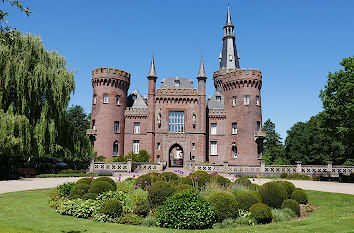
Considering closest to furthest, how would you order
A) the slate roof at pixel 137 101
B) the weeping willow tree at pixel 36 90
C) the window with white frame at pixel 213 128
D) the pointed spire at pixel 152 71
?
the weeping willow tree at pixel 36 90, the pointed spire at pixel 152 71, the window with white frame at pixel 213 128, the slate roof at pixel 137 101

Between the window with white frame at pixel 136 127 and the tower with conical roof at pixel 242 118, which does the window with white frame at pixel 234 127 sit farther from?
the window with white frame at pixel 136 127

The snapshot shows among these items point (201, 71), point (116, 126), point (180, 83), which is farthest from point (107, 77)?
point (201, 71)

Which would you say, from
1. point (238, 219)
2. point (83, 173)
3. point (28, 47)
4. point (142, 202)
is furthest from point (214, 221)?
point (28, 47)

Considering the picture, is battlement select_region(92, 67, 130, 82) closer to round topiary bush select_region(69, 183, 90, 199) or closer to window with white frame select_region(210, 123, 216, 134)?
window with white frame select_region(210, 123, 216, 134)

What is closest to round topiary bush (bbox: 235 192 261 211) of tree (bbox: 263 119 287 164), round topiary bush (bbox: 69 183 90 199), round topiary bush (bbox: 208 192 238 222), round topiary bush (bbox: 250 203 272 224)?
round topiary bush (bbox: 250 203 272 224)

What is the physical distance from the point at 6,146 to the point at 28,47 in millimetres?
9314

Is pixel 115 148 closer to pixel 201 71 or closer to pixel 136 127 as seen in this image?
pixel 136 127

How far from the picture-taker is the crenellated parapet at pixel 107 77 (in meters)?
41.4

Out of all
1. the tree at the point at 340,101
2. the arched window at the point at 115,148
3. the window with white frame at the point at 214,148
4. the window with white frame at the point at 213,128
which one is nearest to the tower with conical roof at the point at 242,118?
the window with white frame at the point at 214,148

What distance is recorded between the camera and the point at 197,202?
9984 millimetres

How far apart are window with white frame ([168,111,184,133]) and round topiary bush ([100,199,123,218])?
104 feet

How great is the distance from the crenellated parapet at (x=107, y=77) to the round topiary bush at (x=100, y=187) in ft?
99.3

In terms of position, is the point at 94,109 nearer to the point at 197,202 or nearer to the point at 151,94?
the point at 151,94

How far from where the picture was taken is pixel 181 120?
4256cm
